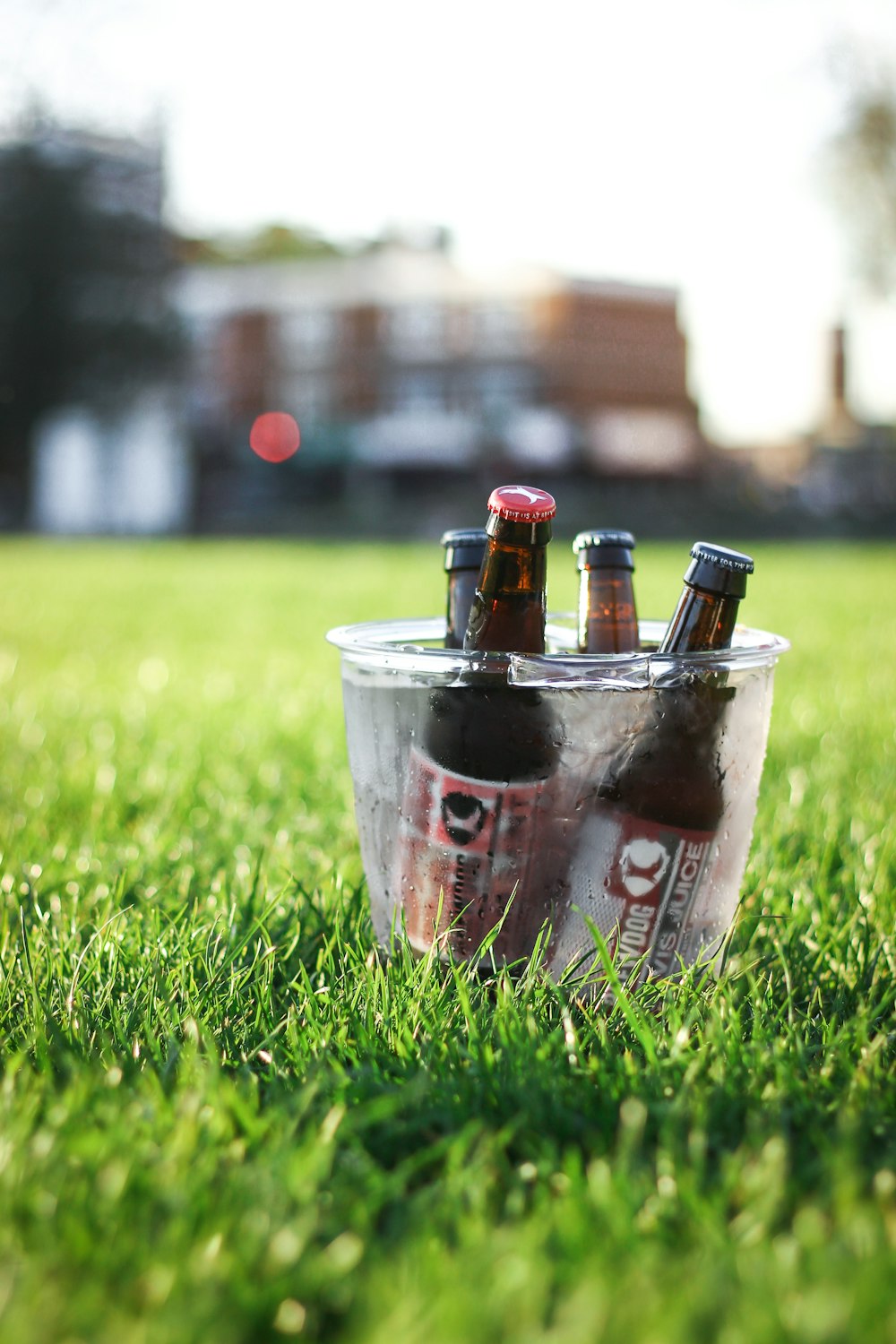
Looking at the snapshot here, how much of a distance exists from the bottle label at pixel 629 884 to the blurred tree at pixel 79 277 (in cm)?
2461

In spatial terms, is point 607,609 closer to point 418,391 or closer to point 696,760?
point 696,760

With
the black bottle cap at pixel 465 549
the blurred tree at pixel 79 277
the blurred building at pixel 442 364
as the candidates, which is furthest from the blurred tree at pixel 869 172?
the black bottle cap at pixel 465 549

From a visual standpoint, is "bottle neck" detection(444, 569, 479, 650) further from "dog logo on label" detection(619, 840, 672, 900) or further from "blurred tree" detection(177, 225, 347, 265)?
"blurred tree" detection(177, 225, 347, 265)

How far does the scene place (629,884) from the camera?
143 cm

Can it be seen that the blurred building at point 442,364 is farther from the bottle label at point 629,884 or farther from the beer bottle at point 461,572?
the bottle label at point 629,884

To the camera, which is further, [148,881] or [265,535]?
[265,535]

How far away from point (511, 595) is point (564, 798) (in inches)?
11.8

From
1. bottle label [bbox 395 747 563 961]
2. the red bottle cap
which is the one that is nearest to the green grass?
bottle label [bbox 395 747 563 961]

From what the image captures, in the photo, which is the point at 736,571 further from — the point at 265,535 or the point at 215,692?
the point at 265,535

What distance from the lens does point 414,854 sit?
148 centimetres

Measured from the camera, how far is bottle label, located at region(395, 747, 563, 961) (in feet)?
4.65

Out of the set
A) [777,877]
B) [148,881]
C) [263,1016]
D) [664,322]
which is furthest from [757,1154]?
[664,322]

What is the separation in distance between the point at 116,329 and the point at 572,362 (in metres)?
20.8

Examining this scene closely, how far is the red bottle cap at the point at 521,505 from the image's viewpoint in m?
1.44
